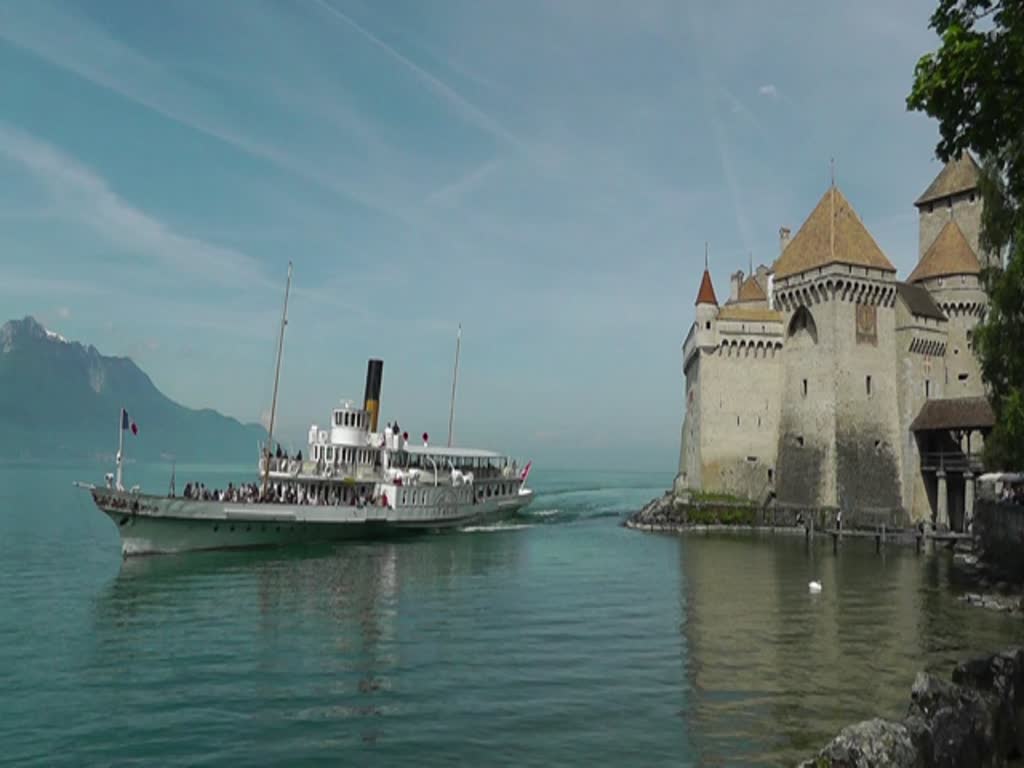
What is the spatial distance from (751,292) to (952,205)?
48.3 ft

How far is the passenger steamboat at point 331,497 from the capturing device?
3588 centimetres

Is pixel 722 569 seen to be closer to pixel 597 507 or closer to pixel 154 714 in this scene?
pixel 154 714

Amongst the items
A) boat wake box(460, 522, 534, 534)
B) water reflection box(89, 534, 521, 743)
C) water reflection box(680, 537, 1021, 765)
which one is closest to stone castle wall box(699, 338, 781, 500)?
boat wake box(460, 522, 534, 534)

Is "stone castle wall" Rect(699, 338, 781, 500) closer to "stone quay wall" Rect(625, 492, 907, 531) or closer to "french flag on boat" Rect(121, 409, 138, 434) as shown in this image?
"stone quay wall" Rect(625, 492, 907, 531)

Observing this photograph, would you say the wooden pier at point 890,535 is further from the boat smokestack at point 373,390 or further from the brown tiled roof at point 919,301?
the boat smokestack at point 373,390

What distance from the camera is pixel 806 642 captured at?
20906 millimetres

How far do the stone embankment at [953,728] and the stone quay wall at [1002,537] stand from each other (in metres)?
18.4

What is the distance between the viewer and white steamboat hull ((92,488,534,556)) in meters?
35.2

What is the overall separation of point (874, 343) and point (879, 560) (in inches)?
662

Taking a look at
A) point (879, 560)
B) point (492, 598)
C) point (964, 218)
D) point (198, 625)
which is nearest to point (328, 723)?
point (198, 625)

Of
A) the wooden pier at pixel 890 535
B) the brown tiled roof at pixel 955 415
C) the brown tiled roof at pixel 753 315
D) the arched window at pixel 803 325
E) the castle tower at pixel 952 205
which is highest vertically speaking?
the castle tower at pixel 952 205

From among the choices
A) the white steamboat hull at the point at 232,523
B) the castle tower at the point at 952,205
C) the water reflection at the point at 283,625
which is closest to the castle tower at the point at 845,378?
the castle tower at the point at 952,205

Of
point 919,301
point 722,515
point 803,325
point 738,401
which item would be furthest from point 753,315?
point 722,515

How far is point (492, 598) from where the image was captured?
27547mm
